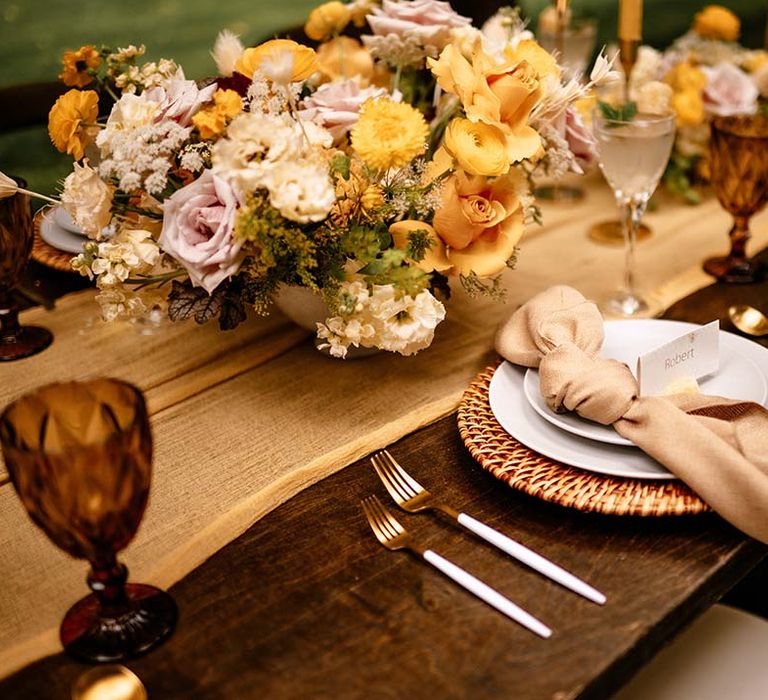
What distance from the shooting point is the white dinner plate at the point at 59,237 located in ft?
4.19

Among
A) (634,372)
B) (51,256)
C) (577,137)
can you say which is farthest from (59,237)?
(634,372)

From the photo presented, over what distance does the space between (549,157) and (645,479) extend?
45 cm

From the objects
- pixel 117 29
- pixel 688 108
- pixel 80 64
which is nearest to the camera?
pixel 80 64

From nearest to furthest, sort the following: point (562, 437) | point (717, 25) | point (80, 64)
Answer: point (562, 437), point (80, 64), point (717, 25)

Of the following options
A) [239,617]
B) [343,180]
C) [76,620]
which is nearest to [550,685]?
[239,617]

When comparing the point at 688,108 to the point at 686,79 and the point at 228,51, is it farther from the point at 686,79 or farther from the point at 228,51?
the point at 228,51

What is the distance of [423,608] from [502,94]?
0.52m

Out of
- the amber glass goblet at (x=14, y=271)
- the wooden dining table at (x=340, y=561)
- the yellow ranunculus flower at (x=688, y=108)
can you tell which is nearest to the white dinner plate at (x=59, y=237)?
the amber glass goblet at (x=14, y=271)

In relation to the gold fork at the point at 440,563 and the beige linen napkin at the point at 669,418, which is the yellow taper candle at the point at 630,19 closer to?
the beige linen napkin at the point at 669,418

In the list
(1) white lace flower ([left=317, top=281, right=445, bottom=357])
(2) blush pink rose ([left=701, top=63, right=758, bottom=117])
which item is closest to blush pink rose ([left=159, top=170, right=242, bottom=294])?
(1) white lace flower ([left=317, top=281, right=445, bottom=357])

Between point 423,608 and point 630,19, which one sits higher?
point 630,19

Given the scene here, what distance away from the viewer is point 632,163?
1.17 m

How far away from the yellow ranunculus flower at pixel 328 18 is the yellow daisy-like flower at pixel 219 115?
0.34 metres

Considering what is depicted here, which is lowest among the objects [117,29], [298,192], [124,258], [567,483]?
[117,29]
